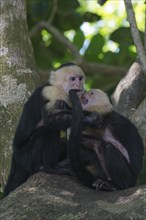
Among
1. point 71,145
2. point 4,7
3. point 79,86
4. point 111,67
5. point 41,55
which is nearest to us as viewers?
point 71,145

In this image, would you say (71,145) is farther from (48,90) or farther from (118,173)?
(48,90)

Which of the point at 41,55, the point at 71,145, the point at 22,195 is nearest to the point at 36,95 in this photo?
the point at 71,145

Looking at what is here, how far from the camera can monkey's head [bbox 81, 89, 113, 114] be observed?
13.0ft

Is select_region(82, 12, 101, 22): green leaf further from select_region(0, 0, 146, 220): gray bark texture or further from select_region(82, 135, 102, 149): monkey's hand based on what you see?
select_region(82, 135, 102, 149): monkey's hand

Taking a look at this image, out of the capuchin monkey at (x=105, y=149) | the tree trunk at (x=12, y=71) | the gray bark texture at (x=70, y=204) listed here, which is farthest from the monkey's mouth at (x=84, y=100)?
the gray bark texture at (x=70, y=204)

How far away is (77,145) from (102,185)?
0.94 ft

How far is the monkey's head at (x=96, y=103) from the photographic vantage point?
13.0 feet

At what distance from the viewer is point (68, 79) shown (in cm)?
436

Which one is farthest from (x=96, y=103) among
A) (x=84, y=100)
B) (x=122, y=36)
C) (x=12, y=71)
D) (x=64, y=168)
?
(x=122, y=36)

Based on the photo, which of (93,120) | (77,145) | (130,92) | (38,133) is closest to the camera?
(77,145)

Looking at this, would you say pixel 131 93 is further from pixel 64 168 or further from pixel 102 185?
pixel 102 185

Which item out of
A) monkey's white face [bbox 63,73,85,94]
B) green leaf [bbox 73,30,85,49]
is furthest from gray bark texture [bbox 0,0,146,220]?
green leaf [bbox 73,30,85,49]

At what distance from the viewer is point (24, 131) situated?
4.01 meters

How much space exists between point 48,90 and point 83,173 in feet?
2.45
